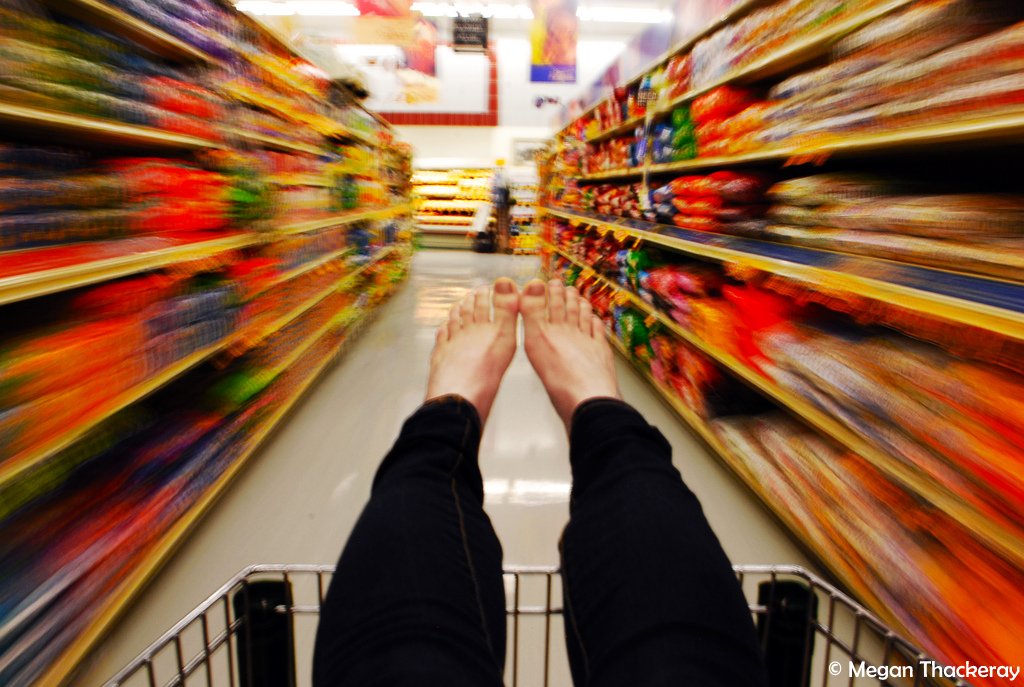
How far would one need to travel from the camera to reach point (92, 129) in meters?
1.32

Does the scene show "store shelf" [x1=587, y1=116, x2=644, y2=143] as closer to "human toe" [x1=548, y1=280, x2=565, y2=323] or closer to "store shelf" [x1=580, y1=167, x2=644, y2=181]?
"store shelf" [x1=580, y1=167, x2=644, y2=181]

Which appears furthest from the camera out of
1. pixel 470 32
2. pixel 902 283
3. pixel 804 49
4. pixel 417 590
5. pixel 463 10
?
pixel 463 10

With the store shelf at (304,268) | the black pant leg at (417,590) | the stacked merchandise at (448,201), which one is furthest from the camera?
the stacked merchandise at (448,201)

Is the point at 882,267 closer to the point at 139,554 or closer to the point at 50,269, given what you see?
the point at 50,269

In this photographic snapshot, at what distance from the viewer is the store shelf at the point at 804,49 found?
137 centimetres

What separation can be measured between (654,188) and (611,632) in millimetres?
2827

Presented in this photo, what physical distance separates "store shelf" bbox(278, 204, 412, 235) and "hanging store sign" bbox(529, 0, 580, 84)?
2340mm

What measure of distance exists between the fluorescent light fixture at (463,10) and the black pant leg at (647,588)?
30.7 ft

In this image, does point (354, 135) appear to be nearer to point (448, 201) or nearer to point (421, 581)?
point (421, 581)

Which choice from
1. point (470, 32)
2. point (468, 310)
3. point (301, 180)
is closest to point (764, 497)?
point (468, 310)

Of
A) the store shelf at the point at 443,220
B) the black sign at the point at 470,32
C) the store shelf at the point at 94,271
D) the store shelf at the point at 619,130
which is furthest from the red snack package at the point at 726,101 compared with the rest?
the store shelf at the point at 443,220

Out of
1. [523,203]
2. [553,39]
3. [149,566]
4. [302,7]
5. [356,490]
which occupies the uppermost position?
[302,7]

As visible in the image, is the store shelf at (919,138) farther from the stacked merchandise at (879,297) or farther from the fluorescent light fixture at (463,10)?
the fluorescent light fixture at (463,10)

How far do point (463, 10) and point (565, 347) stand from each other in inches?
359
